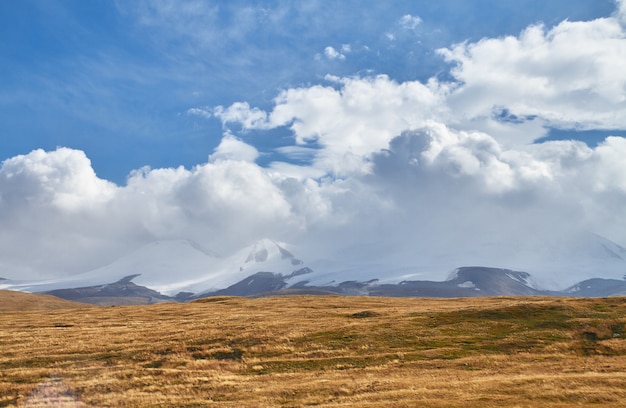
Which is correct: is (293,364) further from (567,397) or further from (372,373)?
(567,397)

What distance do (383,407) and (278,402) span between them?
290 inches

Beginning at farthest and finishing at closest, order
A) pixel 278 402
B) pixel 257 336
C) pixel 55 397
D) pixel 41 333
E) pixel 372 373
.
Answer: pixel 41 333 → pixel 257 336 → pixel 372 373 → pixel 55 397 → pixel 278 402

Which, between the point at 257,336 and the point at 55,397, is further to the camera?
the point at 257,336

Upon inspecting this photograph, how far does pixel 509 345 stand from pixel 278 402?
28.9 m

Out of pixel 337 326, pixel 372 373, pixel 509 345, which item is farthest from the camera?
pixel 337 326

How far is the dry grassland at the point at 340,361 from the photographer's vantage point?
35.1m

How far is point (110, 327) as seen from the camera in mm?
77938

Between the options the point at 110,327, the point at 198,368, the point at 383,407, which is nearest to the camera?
the point at 383,407

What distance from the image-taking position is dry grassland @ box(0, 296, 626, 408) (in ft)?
115

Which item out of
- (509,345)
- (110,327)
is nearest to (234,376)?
(509,345)

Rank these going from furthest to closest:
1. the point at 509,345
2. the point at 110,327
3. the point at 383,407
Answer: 1. the point at 110,327
2. the point at 509,345
3. the point at 383,407

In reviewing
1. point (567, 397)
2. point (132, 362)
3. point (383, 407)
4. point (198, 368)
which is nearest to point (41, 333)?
point (132, 362)

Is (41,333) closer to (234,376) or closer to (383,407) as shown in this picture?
(234,376)

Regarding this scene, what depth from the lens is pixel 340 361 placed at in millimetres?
48500
